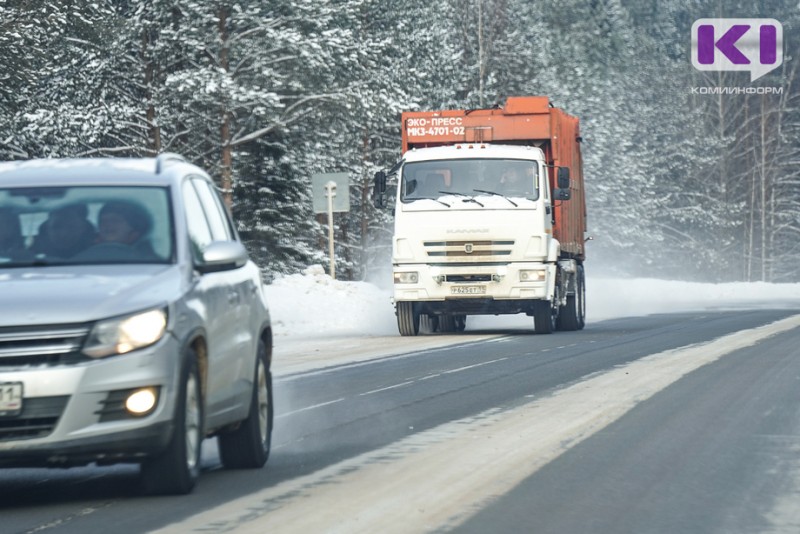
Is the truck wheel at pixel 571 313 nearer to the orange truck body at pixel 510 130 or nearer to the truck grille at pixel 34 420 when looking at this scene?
the orange truck body at pixel 510 130

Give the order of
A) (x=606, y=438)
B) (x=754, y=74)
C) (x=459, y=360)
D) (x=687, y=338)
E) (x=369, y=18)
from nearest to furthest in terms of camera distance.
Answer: (x=606, y=438) < (x=459, y=360) < (x=687, y=338) < (x=369, y=18) < (x=754, y=74)

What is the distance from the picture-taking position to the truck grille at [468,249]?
81.9 feet

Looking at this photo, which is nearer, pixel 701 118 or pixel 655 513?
pixel 655 513

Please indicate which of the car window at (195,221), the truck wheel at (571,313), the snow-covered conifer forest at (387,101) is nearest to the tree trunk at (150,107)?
the snow-covered conifer forest at (387,101)

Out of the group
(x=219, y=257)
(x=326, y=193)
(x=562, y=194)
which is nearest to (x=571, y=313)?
(x=562, y=194)

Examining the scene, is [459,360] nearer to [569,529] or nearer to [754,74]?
[569,529]

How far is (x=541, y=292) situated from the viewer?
82.5 feet

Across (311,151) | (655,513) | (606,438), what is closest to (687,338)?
(606,438)

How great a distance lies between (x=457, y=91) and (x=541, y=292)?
47.5m

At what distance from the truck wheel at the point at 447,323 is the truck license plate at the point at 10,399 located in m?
21.2

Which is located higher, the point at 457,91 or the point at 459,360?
the point at 457,91

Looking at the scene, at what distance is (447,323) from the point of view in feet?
94.9

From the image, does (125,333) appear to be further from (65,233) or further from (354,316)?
(354,316)

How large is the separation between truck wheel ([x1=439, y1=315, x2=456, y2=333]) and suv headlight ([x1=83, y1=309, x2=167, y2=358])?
20.9m
